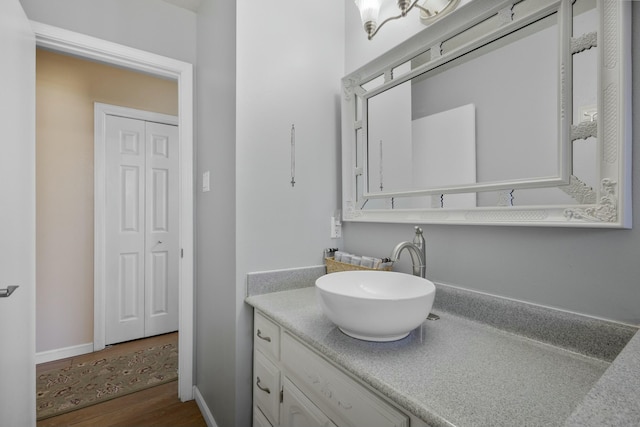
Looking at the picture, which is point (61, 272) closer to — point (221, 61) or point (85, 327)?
point (85, 327)

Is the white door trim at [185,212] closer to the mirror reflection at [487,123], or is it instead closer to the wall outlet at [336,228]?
the wall outlet at [336,228]

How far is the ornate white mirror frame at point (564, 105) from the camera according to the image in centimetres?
73

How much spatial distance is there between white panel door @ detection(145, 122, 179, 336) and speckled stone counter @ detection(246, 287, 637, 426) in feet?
7.45

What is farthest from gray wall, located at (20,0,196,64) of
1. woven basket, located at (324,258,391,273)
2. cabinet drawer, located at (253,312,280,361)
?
cabinet drawer, located at (253,312,280,361)

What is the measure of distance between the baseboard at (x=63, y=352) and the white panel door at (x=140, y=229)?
0.48 ft

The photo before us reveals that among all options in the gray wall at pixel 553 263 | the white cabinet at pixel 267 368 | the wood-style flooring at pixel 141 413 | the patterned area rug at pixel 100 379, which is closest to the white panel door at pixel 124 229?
the patterned area rug at pixel 100 379

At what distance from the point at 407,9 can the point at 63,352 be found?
129 inches

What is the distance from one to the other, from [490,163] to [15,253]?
6.11 ft

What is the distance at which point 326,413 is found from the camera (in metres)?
0.86

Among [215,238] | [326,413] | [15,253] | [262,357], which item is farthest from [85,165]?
[326,413]

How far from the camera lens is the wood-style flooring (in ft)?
5.61

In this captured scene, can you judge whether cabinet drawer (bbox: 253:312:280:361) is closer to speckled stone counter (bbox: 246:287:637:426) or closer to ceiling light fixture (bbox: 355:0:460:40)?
speckled stone counter (bbox: 246:287:637:426)

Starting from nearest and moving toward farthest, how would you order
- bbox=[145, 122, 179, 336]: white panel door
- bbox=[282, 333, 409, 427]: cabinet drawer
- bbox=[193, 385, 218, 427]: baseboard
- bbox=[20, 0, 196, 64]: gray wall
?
1. bbox=[282, 333, 409, 427]: cabinet drawer
2. bbox=[20, 0, 196, 64]: gray wall
3. bbox=[193, 385, 218, 427]: baseboard
4. bbox=[145, 122, 179, 336]: white panel door

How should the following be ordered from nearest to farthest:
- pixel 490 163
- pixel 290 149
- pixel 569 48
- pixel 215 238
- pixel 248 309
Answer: pixel 569 48, pixel 490 163, pixel 248 309, pixel 290 149, pixel 215 238
